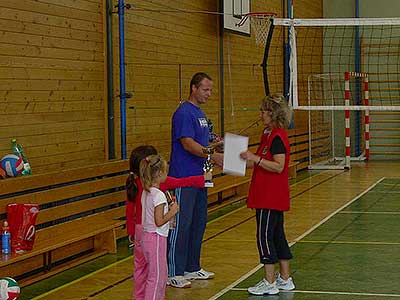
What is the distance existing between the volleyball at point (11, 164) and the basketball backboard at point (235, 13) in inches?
279

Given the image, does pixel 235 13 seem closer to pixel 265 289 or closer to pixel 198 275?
pixel 198 275

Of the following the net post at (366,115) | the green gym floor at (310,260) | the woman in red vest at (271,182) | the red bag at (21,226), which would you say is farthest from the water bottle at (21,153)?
the net post at (366,115)

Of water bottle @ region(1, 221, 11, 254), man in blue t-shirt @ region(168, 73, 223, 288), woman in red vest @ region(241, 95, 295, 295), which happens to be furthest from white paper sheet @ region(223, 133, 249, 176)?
water bottle @ region(1, 221, 11, 254)

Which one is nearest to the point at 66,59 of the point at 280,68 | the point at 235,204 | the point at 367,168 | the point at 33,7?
the point at 33,7

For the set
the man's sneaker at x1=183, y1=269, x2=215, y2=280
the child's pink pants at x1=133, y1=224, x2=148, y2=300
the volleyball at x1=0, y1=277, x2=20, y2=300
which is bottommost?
the man's sneaker at x1=183, y1=269, x2=215, y2=280

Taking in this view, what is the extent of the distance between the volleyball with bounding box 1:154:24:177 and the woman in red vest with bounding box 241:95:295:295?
221 cm

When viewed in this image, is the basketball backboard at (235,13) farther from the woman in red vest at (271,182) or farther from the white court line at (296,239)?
the woman in red vest at (271,182)

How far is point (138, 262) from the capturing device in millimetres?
6000

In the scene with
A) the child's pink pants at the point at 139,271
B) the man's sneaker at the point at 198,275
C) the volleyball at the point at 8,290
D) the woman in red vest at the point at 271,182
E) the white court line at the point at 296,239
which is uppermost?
the woman in red vest at the point at 271,182

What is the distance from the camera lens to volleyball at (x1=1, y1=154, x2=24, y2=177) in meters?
7.57

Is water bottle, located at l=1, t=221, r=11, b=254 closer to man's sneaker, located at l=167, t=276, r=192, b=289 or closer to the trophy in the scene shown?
man's sneaker, located at l=167, t=276, r=192, b=289

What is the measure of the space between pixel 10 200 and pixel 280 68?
1235 cm

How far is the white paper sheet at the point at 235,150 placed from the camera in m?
6.64

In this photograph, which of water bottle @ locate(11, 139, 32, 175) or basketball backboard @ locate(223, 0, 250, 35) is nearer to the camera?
water bottle @ locate(11, 139, 32, 175)
